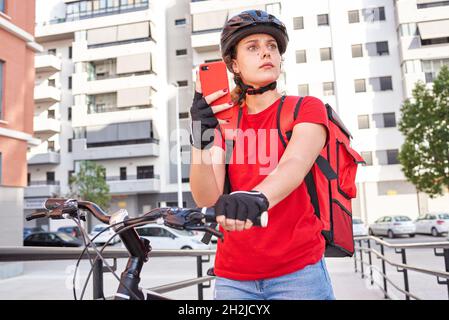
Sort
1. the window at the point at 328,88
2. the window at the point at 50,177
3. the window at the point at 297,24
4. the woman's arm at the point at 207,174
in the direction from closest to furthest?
the woman's arm at the point at 207,174, the window at the point at 328,88, the window at the point at 297,24, the window at the point at 50,177

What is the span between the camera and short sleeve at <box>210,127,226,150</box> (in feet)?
5.12

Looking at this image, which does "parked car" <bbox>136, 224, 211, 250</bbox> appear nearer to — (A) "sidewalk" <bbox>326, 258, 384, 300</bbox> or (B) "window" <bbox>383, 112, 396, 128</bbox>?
(A) "sidewalk" <bbox>326, 258, 384, 300</bbox>

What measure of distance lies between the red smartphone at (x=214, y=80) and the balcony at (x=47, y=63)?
3220cm

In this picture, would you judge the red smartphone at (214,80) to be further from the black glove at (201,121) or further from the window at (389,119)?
the window at (389,119)

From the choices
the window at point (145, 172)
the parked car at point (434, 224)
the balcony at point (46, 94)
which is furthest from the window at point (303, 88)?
the balcony at point (46, 94)

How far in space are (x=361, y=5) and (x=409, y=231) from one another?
1372 cm

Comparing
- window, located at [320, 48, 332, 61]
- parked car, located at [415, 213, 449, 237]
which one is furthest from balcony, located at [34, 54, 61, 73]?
parked car, located at [415, 213, 449, 237]

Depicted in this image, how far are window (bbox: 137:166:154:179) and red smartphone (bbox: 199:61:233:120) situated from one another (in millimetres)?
28275

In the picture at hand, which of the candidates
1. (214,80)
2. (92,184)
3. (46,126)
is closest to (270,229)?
(214,80)

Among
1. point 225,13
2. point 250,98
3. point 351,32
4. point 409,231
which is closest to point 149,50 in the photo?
point 225,13

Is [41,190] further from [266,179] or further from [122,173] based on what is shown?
[266,179]

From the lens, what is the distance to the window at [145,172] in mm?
29541
